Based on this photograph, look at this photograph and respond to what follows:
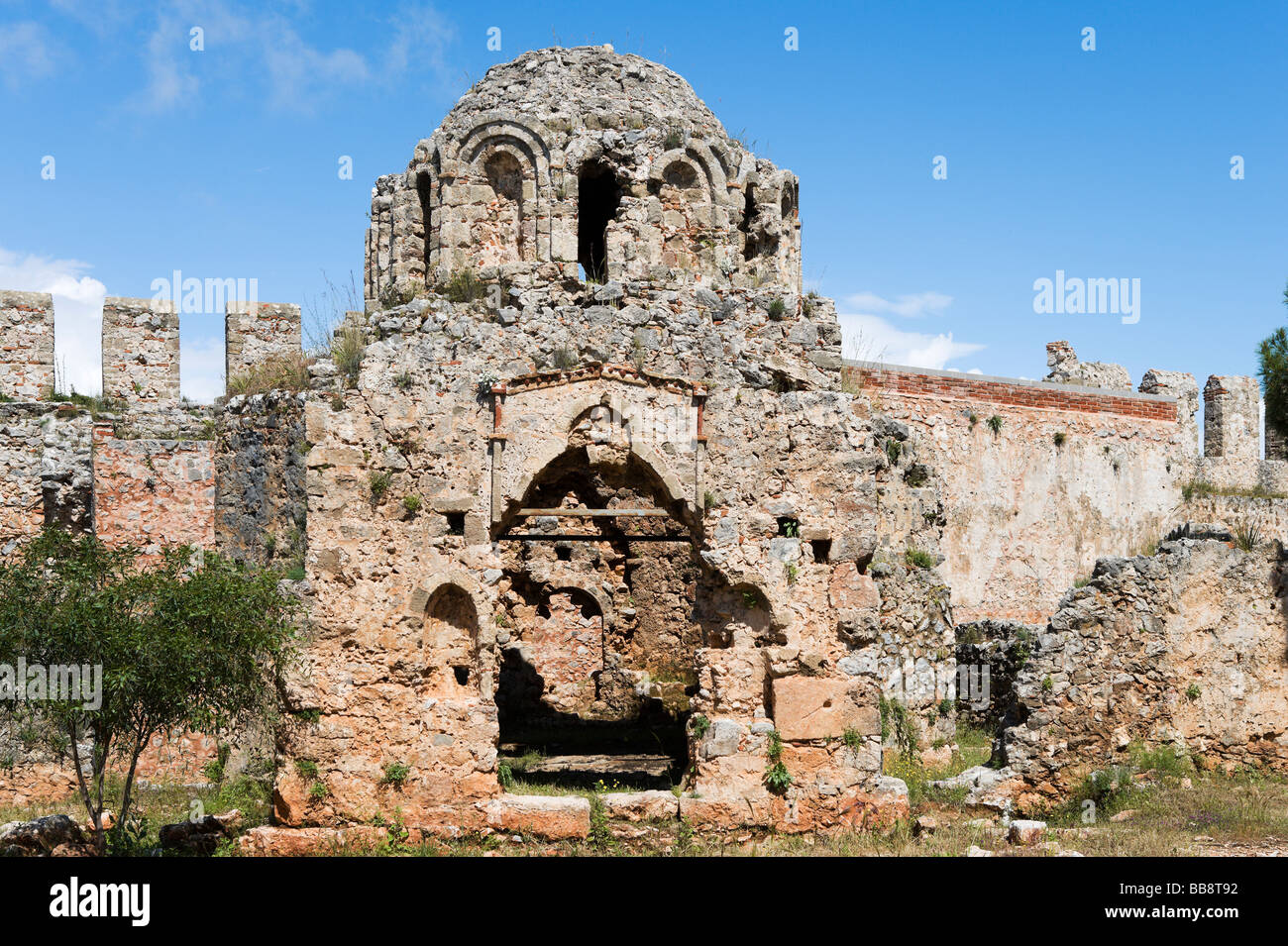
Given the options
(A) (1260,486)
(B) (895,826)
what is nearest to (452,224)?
(B) (895,826)

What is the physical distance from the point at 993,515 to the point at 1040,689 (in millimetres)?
12238

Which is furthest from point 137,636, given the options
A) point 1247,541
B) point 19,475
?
point 1247,541

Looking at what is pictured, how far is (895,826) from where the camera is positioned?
40.0ft

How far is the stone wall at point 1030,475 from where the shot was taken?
25.5 m

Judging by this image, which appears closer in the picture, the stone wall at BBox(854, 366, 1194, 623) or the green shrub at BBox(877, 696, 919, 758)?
the green shrub at BBox(877, 696, 919, 758)

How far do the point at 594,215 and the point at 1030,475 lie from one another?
12.6m

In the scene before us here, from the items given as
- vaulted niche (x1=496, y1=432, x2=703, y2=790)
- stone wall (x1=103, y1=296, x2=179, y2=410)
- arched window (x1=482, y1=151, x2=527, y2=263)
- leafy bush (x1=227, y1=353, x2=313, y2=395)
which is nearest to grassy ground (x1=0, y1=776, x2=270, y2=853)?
leafy bush (x1=227, y1=353, x2=313, y2=395)

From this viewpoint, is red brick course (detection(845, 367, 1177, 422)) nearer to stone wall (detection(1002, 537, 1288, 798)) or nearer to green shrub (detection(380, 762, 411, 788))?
stone wall (detection(1002, 537, 1288, 798))

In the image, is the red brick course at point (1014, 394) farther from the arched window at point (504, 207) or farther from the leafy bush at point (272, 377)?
the leafy bush at point (272, 377)

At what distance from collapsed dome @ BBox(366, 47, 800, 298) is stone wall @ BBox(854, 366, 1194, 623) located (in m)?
8.92

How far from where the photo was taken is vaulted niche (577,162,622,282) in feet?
57.1

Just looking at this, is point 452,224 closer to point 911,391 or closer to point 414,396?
point 414,396

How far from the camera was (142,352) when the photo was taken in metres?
18.5

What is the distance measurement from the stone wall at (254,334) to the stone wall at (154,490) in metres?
1.31
